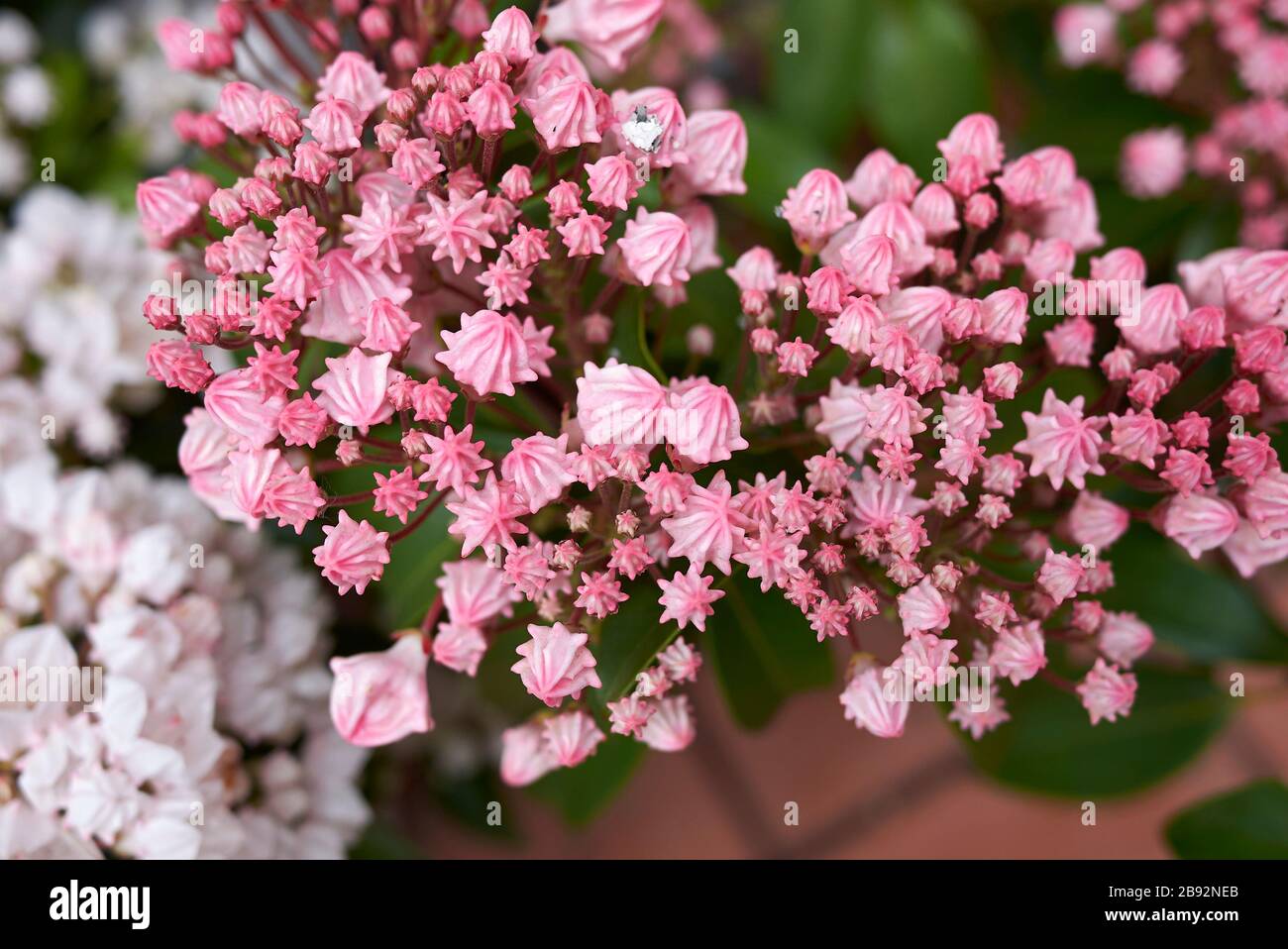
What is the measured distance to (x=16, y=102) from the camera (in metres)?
1.08

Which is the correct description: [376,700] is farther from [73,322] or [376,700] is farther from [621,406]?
[73,322]

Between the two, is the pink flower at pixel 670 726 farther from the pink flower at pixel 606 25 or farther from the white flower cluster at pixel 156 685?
the pink flower at pixel 606 25

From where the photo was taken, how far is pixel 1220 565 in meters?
1.18

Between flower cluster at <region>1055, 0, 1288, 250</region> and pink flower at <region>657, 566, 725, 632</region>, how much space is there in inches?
26.9

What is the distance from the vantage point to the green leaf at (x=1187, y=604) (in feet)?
2.87

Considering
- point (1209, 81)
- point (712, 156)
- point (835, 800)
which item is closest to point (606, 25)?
point (712, 156)

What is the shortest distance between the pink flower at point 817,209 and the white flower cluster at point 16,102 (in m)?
0.85

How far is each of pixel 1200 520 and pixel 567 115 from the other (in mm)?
439

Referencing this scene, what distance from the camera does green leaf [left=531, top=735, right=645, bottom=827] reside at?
0.87 meters

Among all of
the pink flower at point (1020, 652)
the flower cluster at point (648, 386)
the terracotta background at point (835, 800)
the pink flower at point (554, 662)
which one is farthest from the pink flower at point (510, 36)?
the terracotta background at point (835, 800)
